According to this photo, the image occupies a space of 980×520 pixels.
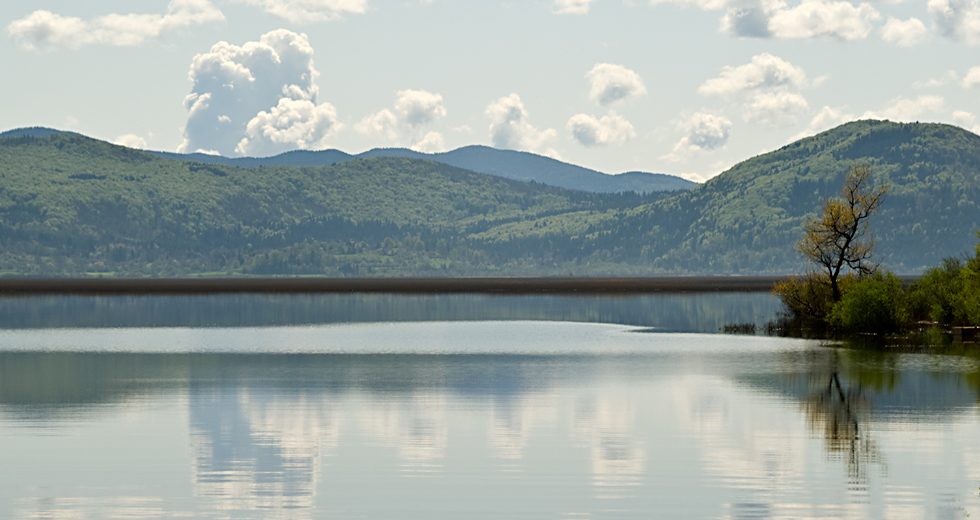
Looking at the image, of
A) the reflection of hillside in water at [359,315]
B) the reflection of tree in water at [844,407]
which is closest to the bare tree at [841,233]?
the reflection of hillside in water at [359,315]

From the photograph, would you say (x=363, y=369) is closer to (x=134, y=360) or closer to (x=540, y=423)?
(x=134, y=360)

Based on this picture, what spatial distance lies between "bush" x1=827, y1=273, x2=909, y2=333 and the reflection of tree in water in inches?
648

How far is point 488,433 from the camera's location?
30109 mm

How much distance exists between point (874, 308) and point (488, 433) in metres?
44.6

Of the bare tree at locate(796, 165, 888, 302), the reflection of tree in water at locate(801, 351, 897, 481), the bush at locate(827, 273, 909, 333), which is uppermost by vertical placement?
the bare tree at locate(796, 165, 888, 302)

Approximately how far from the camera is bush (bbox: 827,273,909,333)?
2657 inches

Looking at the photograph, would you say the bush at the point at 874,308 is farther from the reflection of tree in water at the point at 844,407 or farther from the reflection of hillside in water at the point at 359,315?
the reflection of tree in water at the point at 844,407

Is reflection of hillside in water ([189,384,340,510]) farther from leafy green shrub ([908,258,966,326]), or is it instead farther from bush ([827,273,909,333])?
leafy green shrub ([908,258,966,326])

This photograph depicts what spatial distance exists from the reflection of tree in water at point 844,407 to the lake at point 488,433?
0.12m

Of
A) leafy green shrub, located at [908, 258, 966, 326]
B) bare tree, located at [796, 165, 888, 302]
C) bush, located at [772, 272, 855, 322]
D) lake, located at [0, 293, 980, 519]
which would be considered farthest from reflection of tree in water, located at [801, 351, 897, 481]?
leafy green shrub, located at [908, 258, 966, 326]

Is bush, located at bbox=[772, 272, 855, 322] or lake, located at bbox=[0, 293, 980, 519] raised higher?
bush, located at bbox=[772, 272, 855, 322]

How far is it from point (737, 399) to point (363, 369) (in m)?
18.5

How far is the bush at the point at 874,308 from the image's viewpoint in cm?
6750

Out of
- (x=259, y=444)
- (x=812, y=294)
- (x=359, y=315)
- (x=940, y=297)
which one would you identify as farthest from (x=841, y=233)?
(x=359, y=315)
